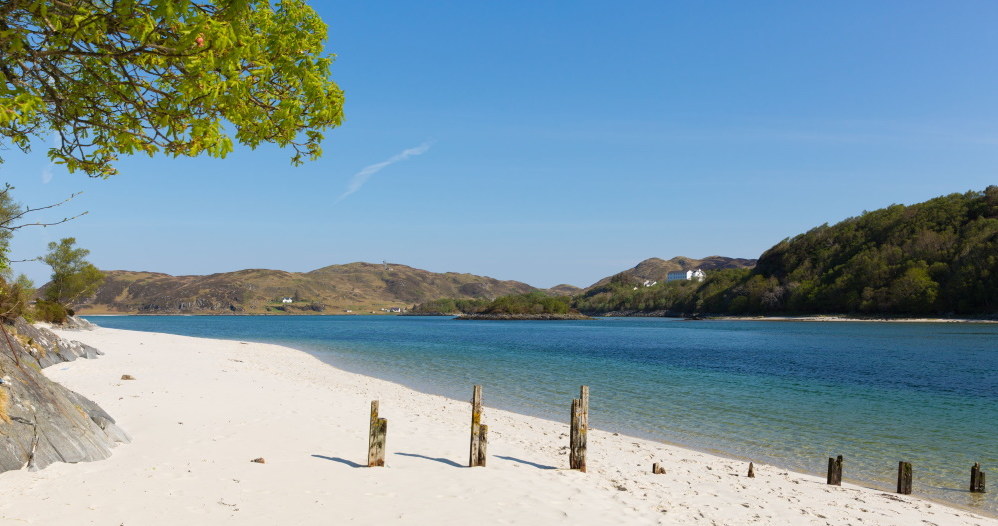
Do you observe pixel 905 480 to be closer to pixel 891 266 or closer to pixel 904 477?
pixel 904 477

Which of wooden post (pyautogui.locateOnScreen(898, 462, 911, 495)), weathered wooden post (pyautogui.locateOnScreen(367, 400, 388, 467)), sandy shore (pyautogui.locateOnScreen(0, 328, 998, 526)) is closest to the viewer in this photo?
sandy shore (pyautogui.locateOnScreen(0, 328, 998, 526))

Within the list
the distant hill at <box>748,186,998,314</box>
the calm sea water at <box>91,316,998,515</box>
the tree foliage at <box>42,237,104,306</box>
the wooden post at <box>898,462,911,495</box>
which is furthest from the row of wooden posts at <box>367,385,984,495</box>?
the distant hill at <box>748,186,998,314</box>

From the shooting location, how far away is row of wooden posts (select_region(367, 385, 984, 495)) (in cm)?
1152

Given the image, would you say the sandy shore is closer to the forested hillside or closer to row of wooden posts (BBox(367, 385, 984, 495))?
row of wooden posts (BBox(367, 385, 984, 495))

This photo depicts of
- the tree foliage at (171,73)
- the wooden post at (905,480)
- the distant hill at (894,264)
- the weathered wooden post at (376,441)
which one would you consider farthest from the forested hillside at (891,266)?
the tree foliage at (171,73)

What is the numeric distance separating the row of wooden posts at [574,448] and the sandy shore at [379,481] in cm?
33

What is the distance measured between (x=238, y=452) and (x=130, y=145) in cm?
787

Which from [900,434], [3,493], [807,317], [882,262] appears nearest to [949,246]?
[882,262]

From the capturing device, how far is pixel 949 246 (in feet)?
449

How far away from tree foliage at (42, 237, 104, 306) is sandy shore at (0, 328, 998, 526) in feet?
198

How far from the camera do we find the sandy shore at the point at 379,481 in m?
8.32

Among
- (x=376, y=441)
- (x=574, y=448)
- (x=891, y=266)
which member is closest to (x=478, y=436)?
(x=376, y=441)

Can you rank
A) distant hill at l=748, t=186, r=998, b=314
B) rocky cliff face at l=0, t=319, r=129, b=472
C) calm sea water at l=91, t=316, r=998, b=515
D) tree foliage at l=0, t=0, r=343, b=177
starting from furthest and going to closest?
1. distant hill at l=748, t=186, r=998, b=314
2. calm sea water at l=91, t=316, r=998, b=515
3. rocky cliff face at l=0, t=319, r=129, b=472
4. tree foliage at l=0, t=0, r=343, b=177

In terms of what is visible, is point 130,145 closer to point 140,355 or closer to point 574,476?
point 574,476
